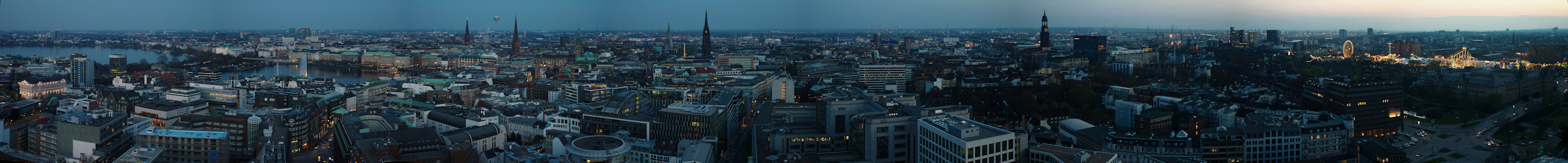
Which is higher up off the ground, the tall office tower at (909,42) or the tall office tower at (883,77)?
the tall office tower at (909,42)

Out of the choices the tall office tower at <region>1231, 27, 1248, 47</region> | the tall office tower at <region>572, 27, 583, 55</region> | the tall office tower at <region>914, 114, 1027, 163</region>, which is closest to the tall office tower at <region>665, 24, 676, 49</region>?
the tall office tower at <region>572, 27, 583, 55</region>

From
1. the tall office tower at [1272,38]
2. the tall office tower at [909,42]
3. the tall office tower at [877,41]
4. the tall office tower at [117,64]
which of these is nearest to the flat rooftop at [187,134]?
the tall office tower at [117,64]

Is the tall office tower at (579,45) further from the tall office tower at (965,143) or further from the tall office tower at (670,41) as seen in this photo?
the tall office tower at (965,143)

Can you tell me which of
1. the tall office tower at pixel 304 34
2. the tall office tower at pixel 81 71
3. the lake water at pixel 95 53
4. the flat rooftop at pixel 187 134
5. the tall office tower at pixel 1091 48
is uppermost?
the tall office tower at pixel 304 34

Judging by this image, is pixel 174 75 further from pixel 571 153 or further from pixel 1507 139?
pixel 1507 139

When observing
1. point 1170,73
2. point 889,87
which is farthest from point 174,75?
point 1170,73

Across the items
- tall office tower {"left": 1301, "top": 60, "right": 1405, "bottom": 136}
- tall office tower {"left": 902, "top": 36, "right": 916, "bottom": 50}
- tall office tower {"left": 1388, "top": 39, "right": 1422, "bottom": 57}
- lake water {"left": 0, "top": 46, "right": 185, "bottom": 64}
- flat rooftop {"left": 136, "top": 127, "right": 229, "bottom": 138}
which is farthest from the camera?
tall office tower {"left": 902, "top": 36, "right": 916, "bottom": 50}

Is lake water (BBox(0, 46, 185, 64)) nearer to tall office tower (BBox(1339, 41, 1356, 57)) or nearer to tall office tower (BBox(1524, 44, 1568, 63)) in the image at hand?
tall office tower (BBox(1524, 44, 1568, 63))
